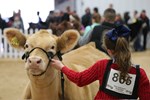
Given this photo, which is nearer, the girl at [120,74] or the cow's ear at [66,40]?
the girl at [120,74]

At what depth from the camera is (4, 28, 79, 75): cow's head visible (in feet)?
10.5

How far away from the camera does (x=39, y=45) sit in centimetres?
341

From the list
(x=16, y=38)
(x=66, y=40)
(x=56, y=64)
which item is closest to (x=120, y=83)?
(x=56, y=64)

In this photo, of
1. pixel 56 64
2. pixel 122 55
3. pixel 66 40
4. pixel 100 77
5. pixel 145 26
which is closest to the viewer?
pixel 122 55

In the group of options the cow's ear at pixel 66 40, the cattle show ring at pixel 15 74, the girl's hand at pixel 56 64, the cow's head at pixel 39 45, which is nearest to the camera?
the cow's head at pixel 39 45

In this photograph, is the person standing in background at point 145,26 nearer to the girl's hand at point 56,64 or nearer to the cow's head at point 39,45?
the cow's head at point 39,45

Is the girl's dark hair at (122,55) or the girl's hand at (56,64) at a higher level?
the girl's dark hair at (122,55)

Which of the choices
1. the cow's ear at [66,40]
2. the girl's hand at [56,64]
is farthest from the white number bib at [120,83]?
the cow's ear at [66,40]

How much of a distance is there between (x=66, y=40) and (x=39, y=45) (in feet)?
1.30

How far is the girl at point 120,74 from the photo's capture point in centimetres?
308

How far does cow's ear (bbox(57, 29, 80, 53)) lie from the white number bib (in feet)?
2.33

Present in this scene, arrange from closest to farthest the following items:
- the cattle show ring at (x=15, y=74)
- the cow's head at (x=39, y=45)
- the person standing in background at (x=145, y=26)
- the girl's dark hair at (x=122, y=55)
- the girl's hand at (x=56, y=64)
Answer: the girl's dark hair at (x=122, y=55)
the cow's head at (x=39, y=45)
the girl's hand at (x=56, y=64)
the cattle show ring at (x=15, y=74)
the person standing in background at (x=145, y=26)

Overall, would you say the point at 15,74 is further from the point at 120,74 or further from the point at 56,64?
the point at 120,74

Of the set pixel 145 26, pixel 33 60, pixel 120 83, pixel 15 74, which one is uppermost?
pixel 33 60
